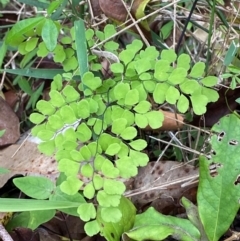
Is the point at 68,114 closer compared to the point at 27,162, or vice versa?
the point at 68,114

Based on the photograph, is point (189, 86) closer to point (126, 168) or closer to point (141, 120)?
point (141, 120)

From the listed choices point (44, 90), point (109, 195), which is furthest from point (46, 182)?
point (44, 90)

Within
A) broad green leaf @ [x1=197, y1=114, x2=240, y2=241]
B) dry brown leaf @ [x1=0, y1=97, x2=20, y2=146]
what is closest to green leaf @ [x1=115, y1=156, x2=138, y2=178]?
broad green leaf @ [x1=197, y1=114, x2=240, y2=241]

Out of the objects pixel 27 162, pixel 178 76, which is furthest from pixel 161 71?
pixel 27 162

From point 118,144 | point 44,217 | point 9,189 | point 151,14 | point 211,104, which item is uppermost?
point 151,14

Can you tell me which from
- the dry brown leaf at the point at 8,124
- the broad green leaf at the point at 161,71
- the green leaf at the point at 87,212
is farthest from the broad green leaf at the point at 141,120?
the dry brown leaf at the point at 8,124

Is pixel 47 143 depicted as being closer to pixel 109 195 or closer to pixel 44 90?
pixel 109 195
